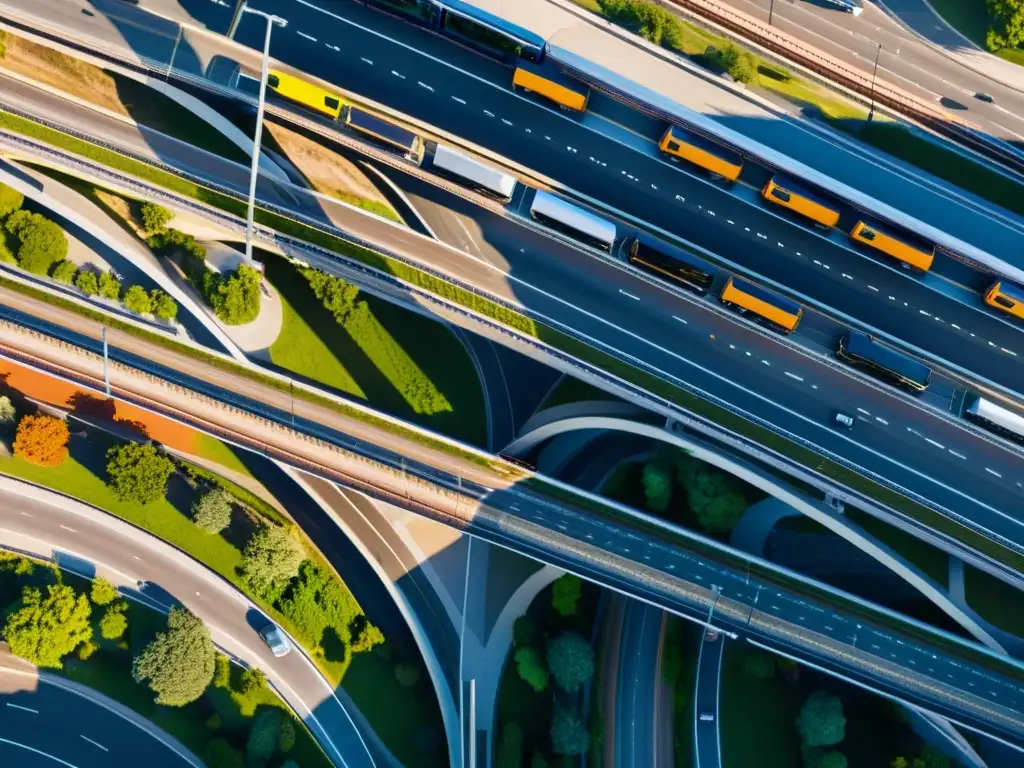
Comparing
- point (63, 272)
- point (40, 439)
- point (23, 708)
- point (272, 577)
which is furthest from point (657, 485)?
point (23, 708)

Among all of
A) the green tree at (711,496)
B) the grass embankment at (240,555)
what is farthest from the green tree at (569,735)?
the green tree at (711,496)

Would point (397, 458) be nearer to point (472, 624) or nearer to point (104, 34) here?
point (472, 624)

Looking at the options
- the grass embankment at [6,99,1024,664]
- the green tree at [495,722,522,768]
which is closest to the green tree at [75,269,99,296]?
the grass embankment at [6,99,1024,664]

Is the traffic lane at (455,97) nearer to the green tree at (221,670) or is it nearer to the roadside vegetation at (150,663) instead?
the roadside vegetation at (150,663)

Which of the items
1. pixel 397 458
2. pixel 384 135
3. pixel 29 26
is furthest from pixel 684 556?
pixel 29 26

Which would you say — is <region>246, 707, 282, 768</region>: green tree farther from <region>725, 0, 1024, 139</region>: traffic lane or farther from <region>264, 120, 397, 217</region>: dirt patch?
<region>725, 0, 1024, 139</region>: traffic lane
